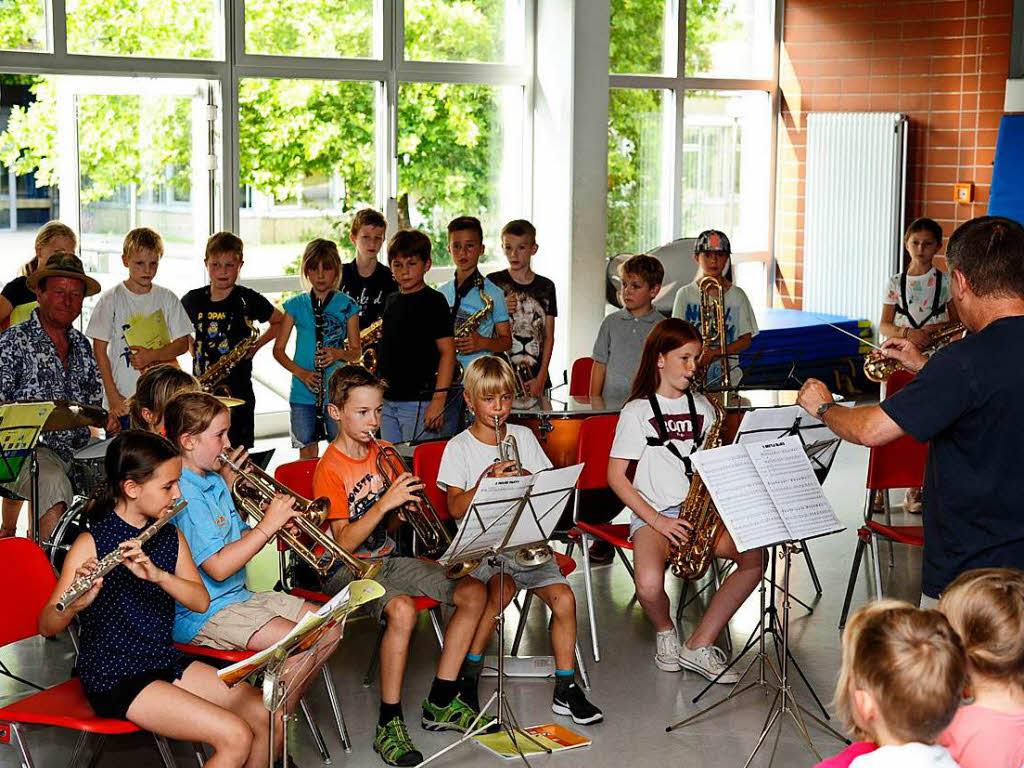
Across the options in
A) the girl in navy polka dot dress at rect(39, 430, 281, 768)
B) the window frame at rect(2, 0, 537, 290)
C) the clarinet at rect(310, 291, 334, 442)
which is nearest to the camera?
the girl in navy polka dot dress at rect(39, 430, 281, 768)

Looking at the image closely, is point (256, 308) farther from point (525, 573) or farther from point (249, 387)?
point (525, 573)

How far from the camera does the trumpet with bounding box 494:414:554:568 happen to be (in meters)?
4.09

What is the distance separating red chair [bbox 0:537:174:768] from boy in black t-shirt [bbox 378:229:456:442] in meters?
2.29

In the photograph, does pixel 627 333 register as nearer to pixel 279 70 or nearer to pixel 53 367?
pixel 53 367

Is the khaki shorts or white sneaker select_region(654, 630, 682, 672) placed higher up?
the khaki shorts

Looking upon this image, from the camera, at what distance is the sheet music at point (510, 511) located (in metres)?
3.49

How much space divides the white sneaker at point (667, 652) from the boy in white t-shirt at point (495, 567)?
44cm

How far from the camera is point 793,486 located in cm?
382

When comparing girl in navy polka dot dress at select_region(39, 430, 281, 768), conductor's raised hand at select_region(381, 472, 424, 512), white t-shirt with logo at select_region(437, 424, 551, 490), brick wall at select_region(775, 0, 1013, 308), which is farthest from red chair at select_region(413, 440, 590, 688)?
brick wall at select_region(775, 0, 1013, 308)

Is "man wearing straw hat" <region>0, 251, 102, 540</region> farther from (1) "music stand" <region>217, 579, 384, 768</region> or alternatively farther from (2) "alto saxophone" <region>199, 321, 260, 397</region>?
(1) "music stand" <region>217, 579, 384, 768</region>

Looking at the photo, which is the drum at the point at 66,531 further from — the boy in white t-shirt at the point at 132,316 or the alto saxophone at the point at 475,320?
the alto saxophone at the point at 475,320

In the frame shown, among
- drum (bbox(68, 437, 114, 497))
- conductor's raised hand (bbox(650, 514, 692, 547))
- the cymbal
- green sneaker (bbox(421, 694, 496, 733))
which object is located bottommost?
green sneaker (bbox(421, 694, 496, 733))

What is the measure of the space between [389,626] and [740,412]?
1643 mm

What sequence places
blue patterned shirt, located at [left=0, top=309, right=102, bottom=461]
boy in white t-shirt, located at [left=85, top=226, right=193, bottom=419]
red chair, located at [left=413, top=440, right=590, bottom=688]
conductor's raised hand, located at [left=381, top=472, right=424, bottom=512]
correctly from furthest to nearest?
boy in white t-shirt, located at [left=85, top=226, right=193, bottom=419] < blue patterned shirt, located at [left=0, top=309, right=102, bottom=461] < red chair, located at [left=413, top=440, right=590, bottom=688] < conductor's raised hand, located at [left=381, top=472, right=424, bottom=512]
